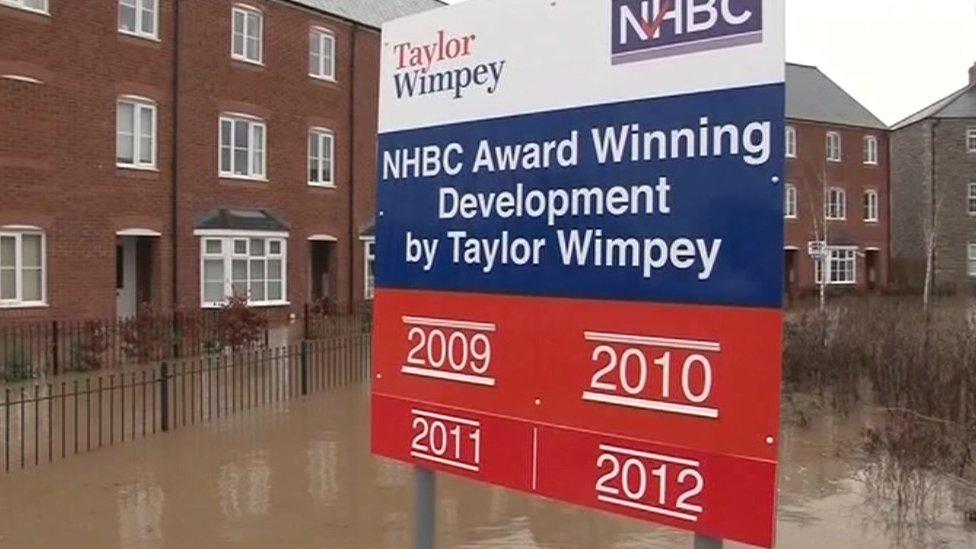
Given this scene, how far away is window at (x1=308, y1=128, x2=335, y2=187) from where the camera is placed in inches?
1110

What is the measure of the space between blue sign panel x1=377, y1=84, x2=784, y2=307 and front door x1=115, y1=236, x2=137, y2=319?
68.3 ft

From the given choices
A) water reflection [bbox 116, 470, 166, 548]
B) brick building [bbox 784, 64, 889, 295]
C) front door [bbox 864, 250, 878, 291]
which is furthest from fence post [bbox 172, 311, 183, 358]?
front door [bbox 864, 250, 878, 291]

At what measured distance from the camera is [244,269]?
84.2 feet

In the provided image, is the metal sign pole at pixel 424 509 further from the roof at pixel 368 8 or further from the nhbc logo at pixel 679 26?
the roof at pixel 368 8

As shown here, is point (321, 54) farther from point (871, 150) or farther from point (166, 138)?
point (871, 150)

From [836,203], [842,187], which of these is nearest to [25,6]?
[836,203]

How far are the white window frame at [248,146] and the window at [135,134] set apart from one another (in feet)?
6.76

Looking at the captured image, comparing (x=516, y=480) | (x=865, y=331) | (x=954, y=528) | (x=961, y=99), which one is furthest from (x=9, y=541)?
(x=961, y=99)

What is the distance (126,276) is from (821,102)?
3590 centimetres

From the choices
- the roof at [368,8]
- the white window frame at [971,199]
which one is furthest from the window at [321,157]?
the white window frame at [971,199]

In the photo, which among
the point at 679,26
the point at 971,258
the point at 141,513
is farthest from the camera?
the point at 971,258

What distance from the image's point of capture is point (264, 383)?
46.4 ft

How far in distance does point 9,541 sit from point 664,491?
546 cm

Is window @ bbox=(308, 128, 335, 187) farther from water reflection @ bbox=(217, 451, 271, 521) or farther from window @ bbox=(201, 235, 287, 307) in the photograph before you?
water reflection @ bbox=(217, 451, 271, 521)
